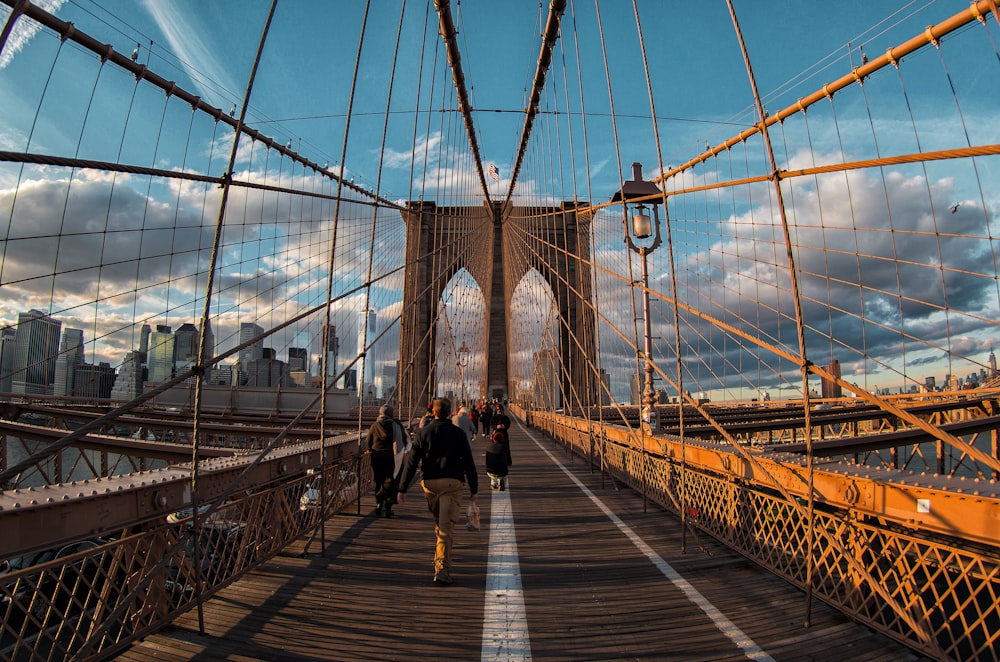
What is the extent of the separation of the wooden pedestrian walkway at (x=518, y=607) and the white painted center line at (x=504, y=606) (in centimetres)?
1

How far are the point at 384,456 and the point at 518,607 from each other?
9.94 feet

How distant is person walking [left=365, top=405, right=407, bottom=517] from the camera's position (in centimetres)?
604

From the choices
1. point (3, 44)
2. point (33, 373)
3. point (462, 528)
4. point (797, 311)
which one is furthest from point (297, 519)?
point (33, 373)

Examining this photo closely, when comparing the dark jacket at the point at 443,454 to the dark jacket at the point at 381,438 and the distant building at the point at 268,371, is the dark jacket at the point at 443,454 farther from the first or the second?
the distant building at the point at 268,371

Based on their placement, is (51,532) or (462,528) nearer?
(51,532)

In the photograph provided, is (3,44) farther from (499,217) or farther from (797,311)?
(499,217)

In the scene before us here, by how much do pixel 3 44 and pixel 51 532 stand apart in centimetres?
239

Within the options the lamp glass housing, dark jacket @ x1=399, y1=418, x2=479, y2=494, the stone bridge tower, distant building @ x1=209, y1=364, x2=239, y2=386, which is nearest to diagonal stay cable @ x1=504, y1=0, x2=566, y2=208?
the stone bridge tower

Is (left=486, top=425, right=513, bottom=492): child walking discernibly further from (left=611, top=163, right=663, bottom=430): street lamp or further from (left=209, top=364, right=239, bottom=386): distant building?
(left=209, top=364, right=239, bottom=386): distant building

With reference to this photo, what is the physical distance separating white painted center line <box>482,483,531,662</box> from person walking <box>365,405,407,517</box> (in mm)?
1317

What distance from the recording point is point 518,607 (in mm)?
3438

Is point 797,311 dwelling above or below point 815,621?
above

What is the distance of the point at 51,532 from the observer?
2.52 meters

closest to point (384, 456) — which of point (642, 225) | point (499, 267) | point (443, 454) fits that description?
point (443, 454)
